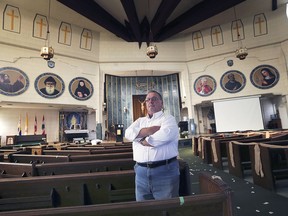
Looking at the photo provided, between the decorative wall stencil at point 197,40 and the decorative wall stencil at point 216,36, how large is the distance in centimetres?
71

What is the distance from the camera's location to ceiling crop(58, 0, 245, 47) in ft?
26.0

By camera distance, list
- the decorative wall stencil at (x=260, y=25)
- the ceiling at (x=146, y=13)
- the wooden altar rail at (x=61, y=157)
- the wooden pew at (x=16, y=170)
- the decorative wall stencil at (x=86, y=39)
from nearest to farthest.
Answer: the wooden pew at (x=16, y=170)
the wooden altar rail at (x=61, y=157)
the ceiling at (x=146, y=13)
the decorative wall stencil at (x=260, y=25)
the decorative wall stencil at (x=86, y=39)

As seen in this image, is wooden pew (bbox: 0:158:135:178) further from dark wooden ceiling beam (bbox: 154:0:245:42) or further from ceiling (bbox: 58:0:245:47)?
dark wooden ceiling beam (bbox: 154:0:245:42)

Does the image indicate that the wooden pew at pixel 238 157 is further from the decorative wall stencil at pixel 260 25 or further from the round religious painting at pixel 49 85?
the decorative wall stencil at pixel 260 25

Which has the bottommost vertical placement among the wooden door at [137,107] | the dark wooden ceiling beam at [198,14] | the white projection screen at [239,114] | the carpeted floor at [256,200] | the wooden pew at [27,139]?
the carpeted floor at [256,200]

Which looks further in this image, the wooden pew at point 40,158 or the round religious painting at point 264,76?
the round religious painting at point 264,76

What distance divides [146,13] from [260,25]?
6.92m

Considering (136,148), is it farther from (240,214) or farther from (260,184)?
(260,184)

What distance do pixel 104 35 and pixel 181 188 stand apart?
12.0 metres

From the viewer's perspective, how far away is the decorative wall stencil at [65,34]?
1014cm

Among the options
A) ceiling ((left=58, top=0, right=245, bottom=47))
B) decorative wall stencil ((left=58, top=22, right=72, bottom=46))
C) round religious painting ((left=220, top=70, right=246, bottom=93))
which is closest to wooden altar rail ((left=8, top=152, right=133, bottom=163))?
ceiling ((left=58, top=0, right=245, bottom=47))

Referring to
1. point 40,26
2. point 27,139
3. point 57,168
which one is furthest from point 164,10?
point 27,139

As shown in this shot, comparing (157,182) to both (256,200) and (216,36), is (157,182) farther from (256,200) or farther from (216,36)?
(216,36)

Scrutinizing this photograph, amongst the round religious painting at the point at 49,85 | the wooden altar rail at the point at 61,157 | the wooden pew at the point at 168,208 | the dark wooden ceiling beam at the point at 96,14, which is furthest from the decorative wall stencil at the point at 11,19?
the wooden pew at the point at 168,208
